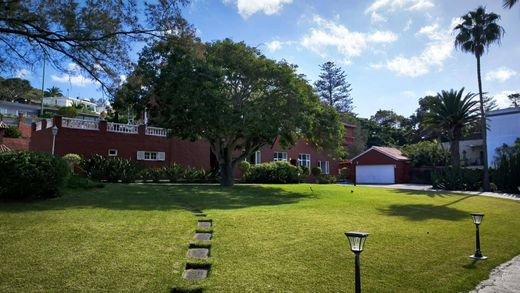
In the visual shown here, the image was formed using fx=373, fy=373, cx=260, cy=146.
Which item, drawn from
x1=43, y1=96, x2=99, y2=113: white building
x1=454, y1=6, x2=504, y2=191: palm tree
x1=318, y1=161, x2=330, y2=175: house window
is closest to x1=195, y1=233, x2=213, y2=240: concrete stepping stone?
x1=454, y1=6, x2=504, y2=191: palm tree

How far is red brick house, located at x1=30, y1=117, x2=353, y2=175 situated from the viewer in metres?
23.3

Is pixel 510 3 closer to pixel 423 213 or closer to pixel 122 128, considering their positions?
pixel 423 213

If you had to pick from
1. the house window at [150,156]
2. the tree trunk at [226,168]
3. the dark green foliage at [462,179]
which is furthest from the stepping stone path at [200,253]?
the dark green foliage at [462,179]

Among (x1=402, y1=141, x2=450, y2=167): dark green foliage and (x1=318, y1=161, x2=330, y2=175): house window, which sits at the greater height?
(x1=402, y1=141, x2=450, y2=167): dark green foliage

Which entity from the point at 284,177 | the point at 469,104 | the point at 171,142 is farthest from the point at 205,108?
the point at 469,104

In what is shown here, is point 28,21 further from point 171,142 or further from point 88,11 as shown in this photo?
point 171,142

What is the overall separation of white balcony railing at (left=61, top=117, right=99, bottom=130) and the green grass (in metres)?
14.6

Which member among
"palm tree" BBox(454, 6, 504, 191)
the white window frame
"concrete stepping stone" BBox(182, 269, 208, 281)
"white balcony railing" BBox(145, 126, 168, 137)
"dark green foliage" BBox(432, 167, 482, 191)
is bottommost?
"concrete stepping stone" BBox(182, 269, 208, 281)

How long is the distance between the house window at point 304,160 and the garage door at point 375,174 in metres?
8.97

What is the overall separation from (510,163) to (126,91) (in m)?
27.0

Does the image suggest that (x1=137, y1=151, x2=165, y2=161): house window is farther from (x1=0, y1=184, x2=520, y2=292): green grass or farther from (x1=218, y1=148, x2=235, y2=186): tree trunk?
(x1=0, y1=184, x2=520, y2=292): green grass

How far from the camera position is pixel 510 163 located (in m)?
26.7

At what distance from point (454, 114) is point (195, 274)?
Result: 29.4m

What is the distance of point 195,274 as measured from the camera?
512 centimetres
